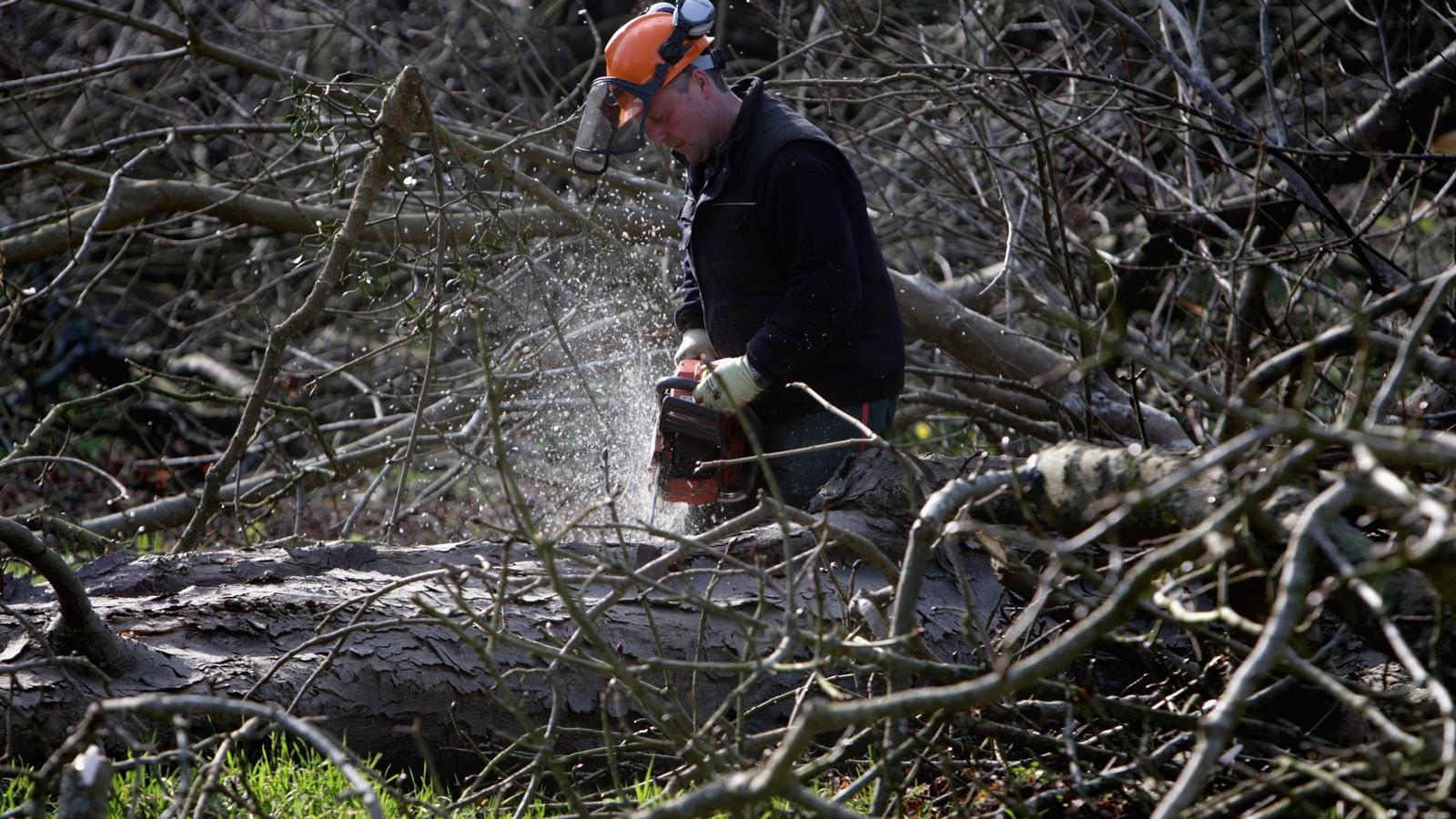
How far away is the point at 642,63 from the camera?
4.07 m

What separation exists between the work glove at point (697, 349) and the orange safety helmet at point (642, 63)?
0.85m

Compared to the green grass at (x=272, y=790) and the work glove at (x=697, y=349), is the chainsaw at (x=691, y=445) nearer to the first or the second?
the work glove at (x=697, y=349)

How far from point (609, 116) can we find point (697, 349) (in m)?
0.96

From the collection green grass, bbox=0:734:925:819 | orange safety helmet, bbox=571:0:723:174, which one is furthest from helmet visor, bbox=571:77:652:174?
green grass, bbox=0:734:925:819

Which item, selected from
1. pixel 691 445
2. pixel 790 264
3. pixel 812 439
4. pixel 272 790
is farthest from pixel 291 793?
pixel 790 264

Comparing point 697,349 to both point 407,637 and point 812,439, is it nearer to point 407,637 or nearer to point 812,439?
point 812,439

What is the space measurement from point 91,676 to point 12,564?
2.16 meters

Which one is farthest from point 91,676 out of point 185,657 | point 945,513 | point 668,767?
point 945,513

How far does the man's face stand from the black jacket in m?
0.09

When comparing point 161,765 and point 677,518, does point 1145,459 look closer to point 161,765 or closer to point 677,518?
point 161,765

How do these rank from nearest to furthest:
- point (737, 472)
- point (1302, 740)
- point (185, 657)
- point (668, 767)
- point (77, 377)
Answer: point (1302, 740), point (185, 657), point (668, 767), point (737, 472), point (77, 377)

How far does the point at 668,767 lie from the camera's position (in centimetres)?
311

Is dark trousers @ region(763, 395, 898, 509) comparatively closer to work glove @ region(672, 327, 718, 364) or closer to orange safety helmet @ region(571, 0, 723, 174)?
work glove @ region(672, 327, 718, 364)

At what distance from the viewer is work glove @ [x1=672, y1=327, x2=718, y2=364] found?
185 inches
